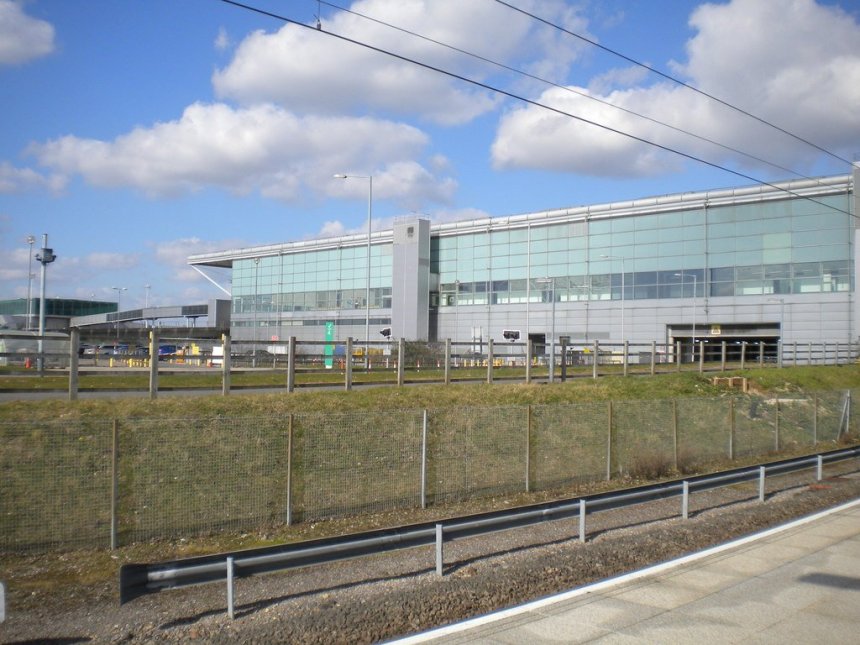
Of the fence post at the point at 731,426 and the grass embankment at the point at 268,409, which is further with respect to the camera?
the fence post at the point at 731,426

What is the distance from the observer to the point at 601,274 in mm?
66125

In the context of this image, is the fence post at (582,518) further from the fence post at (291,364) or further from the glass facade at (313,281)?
the glass facade at (313,281)

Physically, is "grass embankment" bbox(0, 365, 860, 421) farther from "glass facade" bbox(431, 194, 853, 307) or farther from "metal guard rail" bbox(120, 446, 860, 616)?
"glass facade" bbox(431, 194, 853, 307)

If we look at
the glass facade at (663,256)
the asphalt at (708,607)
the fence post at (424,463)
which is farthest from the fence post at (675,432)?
the glass facade at (663,256)

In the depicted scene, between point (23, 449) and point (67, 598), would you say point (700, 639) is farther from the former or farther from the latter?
point (23, 449)

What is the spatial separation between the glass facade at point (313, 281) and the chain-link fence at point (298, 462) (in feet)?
190

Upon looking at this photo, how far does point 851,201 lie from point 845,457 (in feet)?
134

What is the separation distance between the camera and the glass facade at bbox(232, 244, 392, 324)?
250 feet

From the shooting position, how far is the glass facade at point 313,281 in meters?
76.2

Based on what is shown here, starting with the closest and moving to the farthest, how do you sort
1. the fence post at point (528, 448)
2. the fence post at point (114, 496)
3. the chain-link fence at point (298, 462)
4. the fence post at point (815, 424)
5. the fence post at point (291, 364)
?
the fence post at point (114, 496) → the chain-link fence at point (298, 462) → the fence post at point (528, 448) → the fence post at point (291, 364) → the fence post at point (815, 424)

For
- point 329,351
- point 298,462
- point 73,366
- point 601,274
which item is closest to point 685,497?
point 298,462

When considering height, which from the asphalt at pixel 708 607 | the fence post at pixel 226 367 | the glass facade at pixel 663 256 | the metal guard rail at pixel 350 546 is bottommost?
the asphalt at pixel 708 607

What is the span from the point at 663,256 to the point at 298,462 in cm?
5402

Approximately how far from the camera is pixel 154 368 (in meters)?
16.3
